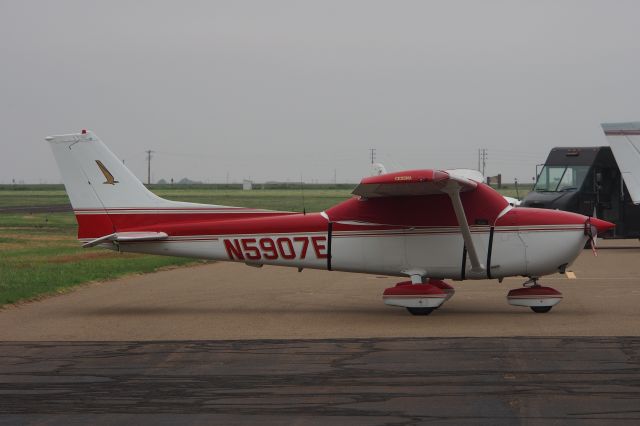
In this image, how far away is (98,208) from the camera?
51.8 ft

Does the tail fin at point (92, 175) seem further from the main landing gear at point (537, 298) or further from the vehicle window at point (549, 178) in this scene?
the vehicle window at point (549, 178)

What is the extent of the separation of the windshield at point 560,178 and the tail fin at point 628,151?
7.05 feet

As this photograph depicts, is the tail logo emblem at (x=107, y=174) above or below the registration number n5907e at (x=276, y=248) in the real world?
above

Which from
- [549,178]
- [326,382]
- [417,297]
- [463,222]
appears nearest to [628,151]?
[549,178]

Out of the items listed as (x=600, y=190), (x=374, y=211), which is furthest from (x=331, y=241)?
(x=600, y=190)

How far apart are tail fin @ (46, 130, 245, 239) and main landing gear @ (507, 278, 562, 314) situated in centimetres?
414

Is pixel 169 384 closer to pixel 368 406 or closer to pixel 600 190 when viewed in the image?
pixel 368 406

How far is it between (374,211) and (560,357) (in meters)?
4.98

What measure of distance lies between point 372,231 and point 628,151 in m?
14.6

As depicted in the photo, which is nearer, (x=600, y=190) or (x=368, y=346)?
(x=368, y=346)

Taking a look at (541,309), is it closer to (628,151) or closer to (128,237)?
(128,237)

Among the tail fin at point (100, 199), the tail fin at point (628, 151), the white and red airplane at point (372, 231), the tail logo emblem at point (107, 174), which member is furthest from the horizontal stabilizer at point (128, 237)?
the tail fin at point (628, 151)

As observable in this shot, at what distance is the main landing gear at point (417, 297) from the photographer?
1456cm

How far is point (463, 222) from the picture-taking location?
1424 cm
